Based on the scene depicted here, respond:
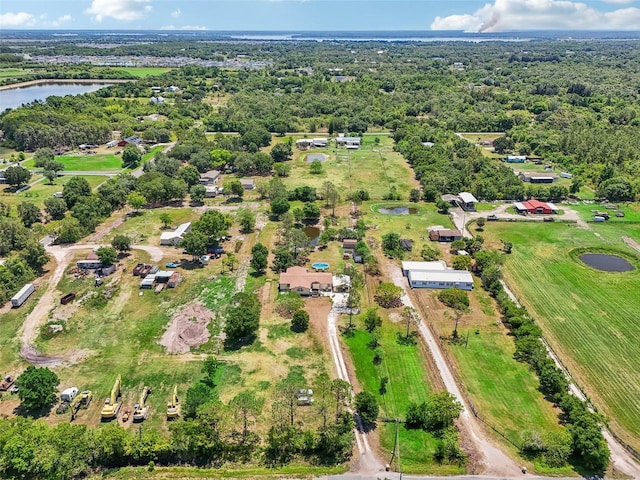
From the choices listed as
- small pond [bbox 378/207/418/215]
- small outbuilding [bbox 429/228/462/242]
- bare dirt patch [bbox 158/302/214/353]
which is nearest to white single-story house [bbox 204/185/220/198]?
small pond [bbox 378/207/418/215]

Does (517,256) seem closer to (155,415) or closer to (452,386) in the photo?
(452,386)

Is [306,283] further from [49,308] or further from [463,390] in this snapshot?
[49,308]

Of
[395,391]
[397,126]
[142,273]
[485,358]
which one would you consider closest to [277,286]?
[142,273]

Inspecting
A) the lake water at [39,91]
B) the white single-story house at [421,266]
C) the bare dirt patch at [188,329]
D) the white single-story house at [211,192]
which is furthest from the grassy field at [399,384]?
the lake water at [39,91]

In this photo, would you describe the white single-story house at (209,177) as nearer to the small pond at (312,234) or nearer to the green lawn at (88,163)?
the green lawn at (88,163)

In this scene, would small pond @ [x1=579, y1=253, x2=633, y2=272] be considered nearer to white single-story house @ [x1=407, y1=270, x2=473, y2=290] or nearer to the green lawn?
white single-story house @ [x1=407, y1=270, x2=473, y2=290]
